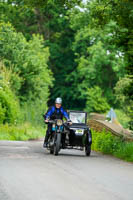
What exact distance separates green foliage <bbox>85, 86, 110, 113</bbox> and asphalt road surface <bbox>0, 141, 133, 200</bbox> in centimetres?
5890

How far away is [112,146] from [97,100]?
55561mm

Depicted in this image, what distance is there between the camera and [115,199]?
9.93 metres

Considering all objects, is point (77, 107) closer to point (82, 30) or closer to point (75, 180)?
point (82, 30)

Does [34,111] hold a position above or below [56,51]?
below

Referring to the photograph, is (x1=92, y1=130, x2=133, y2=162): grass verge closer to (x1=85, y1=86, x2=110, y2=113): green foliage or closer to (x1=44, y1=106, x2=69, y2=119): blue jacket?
(x1=44, y1=106, x2=69, y2=119): blue jacket

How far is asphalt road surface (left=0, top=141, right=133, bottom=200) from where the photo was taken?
33.6ft

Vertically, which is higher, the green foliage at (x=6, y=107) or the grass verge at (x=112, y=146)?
the green foliage at (x=6, y=107)

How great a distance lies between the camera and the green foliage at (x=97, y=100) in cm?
7647

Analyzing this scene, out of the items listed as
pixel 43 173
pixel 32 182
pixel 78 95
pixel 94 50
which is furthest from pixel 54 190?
pixel 78 95

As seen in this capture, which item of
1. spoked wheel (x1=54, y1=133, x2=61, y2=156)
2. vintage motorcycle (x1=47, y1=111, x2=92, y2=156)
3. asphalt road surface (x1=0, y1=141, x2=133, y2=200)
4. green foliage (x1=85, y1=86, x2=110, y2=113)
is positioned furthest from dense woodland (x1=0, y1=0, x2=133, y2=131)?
asphalt road surface (x1=0, y1=141, x2=133, y2=200)

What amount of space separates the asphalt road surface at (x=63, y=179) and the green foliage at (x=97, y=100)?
193 ft

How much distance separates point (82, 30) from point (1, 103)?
39892 millimetres

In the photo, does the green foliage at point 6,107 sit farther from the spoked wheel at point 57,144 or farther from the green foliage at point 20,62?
the spoked wheel at point 57,144

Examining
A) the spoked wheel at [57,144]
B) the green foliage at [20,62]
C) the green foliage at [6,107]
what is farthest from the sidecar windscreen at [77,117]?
the green foliage at [20,62]
